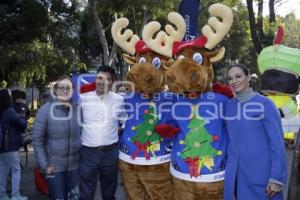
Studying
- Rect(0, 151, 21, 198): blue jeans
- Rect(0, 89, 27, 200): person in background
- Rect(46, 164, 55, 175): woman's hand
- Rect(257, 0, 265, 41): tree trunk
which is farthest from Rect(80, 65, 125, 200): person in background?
Rect(257, 0, 265, 41): tree trunk

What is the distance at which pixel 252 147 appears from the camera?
3.69m

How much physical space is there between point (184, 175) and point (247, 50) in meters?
36.2

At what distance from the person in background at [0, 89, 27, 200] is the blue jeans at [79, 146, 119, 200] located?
5.82 feet

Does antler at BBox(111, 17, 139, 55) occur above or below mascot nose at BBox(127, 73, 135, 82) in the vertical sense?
above

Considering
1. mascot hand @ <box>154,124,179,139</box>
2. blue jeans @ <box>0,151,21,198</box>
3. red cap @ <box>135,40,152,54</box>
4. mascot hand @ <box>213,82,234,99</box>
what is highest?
red cap @ <box>135,40,152,54</box>

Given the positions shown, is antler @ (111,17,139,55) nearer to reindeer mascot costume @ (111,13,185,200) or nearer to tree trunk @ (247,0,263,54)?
reindeer mascot costume @ (111,13,185,200)

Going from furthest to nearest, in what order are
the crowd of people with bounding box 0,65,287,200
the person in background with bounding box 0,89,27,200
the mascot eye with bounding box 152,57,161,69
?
the person in background with bounding box 0,89,27,200 → the mascot eye with bounding box 152,57,161,69 → the crowd of people with bounding box 0,65,287,200

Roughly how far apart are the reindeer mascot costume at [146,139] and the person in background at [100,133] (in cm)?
12

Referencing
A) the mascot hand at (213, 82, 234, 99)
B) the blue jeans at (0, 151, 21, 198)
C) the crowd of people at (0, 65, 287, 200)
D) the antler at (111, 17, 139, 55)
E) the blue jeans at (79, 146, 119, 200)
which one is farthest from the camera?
the blue jeans at (0, 151, 21, 198)

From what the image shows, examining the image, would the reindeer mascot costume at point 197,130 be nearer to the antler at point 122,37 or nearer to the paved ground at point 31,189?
the antler at point 122,37

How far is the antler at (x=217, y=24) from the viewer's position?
435 cm

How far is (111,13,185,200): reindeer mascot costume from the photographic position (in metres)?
4.58

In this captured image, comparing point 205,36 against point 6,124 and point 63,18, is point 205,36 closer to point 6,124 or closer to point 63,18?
point 6,124

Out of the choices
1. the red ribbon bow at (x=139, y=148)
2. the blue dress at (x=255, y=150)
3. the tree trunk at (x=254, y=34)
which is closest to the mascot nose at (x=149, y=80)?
the red ribbon bow at (x=139, y=148)
